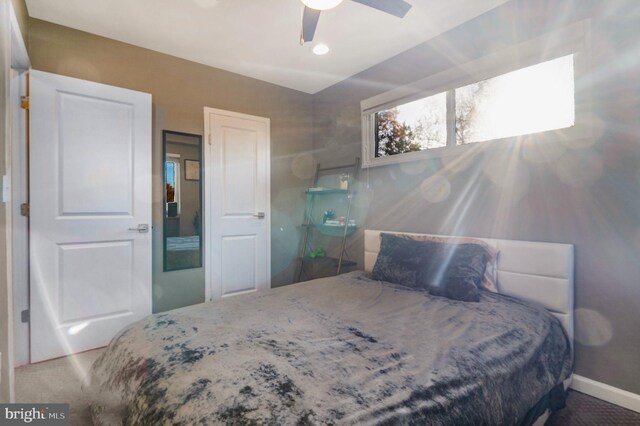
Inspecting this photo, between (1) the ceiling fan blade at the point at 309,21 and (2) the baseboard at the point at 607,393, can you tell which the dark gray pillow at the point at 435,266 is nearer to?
(2) the baseboard at the point at 607,393

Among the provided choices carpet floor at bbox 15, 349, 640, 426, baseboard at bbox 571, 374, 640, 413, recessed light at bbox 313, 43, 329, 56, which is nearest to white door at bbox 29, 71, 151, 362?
carpet floor at bbox 15, 349, 640, 426

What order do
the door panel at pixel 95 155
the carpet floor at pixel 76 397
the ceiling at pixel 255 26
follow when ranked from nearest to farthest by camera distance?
1. the carpet floor at pixel 76 397
2. the ceiling at pixel 255 26
3. the door panel at pixel 95 155

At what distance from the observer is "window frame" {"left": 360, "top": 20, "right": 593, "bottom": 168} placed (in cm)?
190

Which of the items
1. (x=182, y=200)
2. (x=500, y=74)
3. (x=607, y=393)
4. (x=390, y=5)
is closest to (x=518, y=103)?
(x=500, y=74)

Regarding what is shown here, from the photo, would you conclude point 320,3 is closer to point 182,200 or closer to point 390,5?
point 390,5

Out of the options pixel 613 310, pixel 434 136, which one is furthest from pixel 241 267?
pixel 613 310

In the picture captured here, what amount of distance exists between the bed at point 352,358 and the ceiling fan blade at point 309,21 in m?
1.76

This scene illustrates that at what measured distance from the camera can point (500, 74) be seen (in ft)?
7.38

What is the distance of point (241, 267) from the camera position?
11.5 ft

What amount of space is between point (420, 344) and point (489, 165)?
5.24ft

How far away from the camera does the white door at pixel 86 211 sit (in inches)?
93.0

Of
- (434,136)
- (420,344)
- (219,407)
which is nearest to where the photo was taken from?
(219,407)

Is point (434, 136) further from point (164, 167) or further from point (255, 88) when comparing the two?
point (164, 167)

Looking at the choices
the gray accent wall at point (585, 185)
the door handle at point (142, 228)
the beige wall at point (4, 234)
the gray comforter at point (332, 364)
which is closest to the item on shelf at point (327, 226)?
the gray accent wall at point (585, 185)
